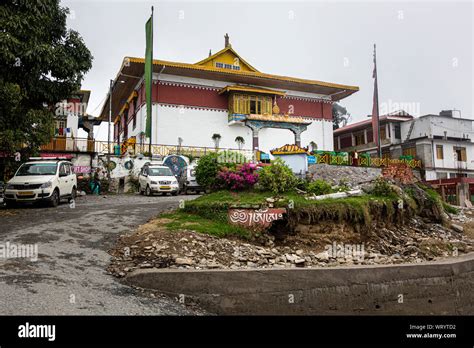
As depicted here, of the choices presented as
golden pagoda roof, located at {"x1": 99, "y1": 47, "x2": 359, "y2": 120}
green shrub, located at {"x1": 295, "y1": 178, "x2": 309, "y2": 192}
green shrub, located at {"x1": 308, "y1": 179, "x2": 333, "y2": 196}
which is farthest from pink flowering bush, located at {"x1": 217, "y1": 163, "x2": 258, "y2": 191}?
golden pagoda roof, located at {"x1": 99, "y1": 47, "x2": 359, "y2": 120}

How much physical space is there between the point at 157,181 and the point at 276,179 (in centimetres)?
853

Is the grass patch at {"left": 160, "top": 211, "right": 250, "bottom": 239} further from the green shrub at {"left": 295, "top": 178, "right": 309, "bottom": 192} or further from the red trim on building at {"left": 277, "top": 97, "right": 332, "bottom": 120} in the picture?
the red trim on building at {"left": 277, "top": 97, "right": 332, "bottom": 120}

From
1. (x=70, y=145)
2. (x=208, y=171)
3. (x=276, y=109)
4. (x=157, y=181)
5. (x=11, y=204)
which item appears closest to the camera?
(x=208, y=171)

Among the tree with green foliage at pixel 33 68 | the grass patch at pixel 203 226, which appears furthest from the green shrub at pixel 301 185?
the tree with green foliage at pixel 33 68

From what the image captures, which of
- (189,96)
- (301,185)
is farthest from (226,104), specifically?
(301,185)

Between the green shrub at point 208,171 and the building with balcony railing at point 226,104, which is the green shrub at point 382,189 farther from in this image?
the building with balcony railing at point 226,104

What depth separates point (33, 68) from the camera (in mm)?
12523

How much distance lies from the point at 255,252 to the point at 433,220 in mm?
9065

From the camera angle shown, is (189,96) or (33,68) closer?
(33,68)

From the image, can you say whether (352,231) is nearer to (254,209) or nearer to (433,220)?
(254,209)

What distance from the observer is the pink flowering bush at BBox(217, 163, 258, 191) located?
1327 centimetres

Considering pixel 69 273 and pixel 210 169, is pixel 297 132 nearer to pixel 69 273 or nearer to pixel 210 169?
pixel 210 169

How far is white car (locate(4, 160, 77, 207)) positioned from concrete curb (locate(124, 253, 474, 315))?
369 inches

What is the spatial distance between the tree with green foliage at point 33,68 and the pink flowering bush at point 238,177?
6.42 m
